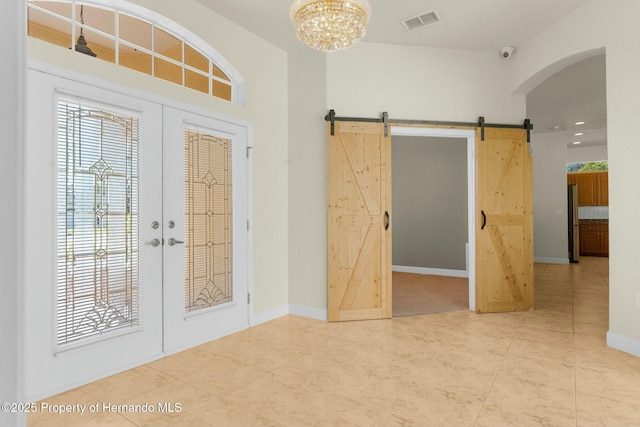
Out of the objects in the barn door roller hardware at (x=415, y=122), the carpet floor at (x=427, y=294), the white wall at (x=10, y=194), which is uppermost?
the barn door roller hardware at (x=415, y=122)

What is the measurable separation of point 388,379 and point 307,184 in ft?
7.78

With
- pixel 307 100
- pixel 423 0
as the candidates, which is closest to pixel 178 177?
pixel 307 100

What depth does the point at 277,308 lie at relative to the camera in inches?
166

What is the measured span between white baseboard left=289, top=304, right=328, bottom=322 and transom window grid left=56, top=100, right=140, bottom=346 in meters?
1.86

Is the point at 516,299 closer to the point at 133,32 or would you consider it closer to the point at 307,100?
the point at 307,100

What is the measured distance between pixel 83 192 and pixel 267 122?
2.09 metres

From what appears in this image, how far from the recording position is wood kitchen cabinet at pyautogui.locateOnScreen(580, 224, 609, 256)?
9320mm

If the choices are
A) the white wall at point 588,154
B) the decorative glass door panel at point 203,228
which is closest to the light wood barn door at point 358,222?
the decorative glass door panel at point 203,228

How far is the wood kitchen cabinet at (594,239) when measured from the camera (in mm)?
9320

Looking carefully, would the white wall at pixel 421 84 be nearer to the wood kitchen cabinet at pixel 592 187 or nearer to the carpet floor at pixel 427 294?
the carpet floor at pixel 427 294

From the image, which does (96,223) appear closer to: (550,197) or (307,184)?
(307,184)

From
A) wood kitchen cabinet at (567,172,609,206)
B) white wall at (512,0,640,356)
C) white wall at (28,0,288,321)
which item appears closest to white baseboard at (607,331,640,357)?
white wall at (512,0,640,356)

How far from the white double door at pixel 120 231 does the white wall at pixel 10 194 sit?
2226 mm

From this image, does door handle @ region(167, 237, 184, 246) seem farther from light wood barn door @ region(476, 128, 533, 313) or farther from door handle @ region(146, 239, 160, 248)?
light wood barn door @ region(476, 128, 533, 313)
